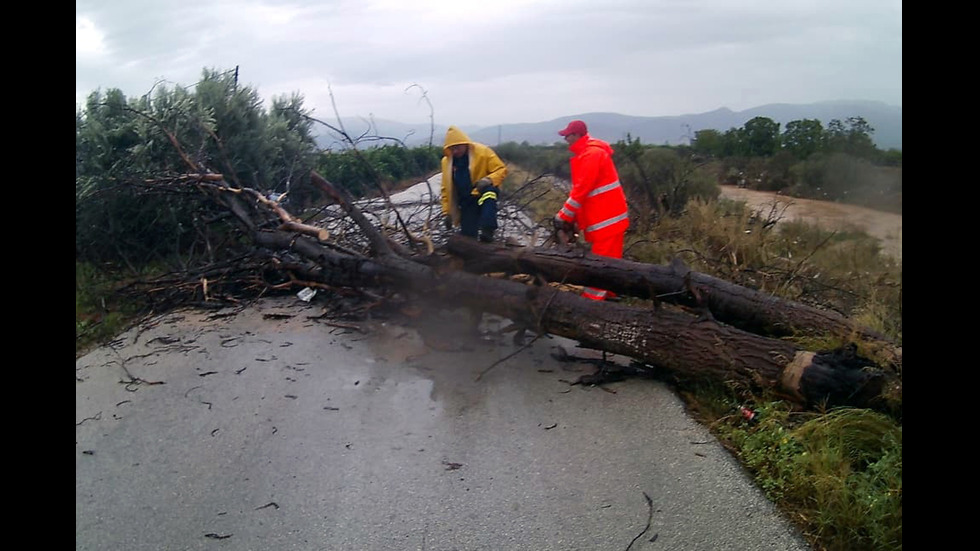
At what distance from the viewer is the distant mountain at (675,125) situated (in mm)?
4188

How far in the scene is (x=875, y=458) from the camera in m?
4.04

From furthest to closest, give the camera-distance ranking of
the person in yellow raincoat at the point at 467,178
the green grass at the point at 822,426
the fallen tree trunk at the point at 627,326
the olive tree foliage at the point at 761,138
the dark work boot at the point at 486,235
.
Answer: the olive tree foliage at the point at 761,138
the person in yellow raincoat at the point at 467,178
the dark work boot at the point at 486,235
the fallen tree trunk at the point at 627,326
the green grass at the point at 822,426

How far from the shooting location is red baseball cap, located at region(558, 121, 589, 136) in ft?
25.6

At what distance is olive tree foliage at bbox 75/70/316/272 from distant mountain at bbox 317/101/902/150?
130cm

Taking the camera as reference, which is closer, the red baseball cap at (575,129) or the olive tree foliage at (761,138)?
the red baseball cap at (575,129)

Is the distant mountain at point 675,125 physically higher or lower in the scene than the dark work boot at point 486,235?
higher

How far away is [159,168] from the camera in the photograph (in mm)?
9438

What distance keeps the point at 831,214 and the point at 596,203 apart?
276 cm

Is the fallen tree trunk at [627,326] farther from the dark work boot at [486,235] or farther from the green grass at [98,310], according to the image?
the green grass at [98,310]

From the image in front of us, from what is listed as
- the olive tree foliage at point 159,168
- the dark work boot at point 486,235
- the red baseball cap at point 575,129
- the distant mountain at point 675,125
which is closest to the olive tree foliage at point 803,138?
the distant mountain at point 675,125

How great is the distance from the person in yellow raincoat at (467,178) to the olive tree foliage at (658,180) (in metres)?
4.04

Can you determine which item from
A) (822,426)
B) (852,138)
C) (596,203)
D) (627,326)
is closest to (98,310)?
(596,203)

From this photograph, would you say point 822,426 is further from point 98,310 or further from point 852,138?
point 98,310

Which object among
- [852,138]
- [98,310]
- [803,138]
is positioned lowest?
[98,310]
